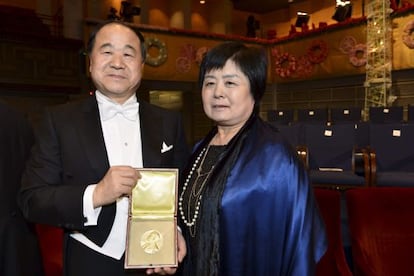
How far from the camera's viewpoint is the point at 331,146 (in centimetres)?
483

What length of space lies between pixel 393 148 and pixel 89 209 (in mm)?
4176

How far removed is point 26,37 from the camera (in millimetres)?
8031

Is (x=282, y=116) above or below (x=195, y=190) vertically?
above

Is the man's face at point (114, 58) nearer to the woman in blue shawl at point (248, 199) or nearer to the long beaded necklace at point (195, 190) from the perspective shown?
the woman in blue shawl at point (248, 199)

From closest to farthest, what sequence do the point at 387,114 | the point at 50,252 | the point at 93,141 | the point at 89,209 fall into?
the point at 89,209, the point at 93,141, the point at 50,252, the point at 387,114

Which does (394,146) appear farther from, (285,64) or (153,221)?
(285,64)

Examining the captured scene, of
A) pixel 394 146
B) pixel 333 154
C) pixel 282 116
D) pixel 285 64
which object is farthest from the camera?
pixel 285 64

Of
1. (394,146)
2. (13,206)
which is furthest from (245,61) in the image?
(394,146)

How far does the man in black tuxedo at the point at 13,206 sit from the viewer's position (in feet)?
3.96

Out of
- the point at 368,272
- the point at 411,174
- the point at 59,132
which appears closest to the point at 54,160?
the point at 59,132

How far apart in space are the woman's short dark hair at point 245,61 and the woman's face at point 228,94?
14mm

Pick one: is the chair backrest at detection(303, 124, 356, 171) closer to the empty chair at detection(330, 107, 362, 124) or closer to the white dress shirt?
the empty chair at detection(330, 107, 362, 124)

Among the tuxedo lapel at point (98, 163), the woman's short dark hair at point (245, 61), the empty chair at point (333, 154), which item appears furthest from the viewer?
the empty chair at point (333, 154)

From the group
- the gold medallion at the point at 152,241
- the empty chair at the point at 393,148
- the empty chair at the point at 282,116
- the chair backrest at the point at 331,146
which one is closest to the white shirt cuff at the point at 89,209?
the gold medallion at the point at 152,241
